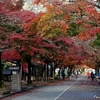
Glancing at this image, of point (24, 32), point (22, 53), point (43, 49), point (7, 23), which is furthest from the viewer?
point (22, 53)

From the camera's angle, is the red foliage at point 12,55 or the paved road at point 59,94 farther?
the red foliage at point 12,55

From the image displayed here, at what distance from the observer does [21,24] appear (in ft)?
95.1

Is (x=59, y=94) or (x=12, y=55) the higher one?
(x=12, y=55)

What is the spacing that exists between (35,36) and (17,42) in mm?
3374

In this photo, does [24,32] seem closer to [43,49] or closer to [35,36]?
[35,36]

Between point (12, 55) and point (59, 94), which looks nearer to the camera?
point (59, 94)

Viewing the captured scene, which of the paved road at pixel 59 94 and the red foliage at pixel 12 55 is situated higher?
the red foliage at pixel 12 55

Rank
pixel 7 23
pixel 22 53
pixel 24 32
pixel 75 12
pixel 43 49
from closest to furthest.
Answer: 1. pixel 75 12
2. pixel 7 23
3. pixel 24 32
4. pixel 43 49
5. pixel 22 53

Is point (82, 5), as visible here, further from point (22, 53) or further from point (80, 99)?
point (22, 53)

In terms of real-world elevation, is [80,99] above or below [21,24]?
below

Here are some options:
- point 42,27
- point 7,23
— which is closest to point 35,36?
point 42,27

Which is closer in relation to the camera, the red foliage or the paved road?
the paved road

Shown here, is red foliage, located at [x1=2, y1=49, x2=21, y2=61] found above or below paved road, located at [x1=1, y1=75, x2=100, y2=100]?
above

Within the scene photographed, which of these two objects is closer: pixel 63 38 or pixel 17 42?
pixel 17 42
